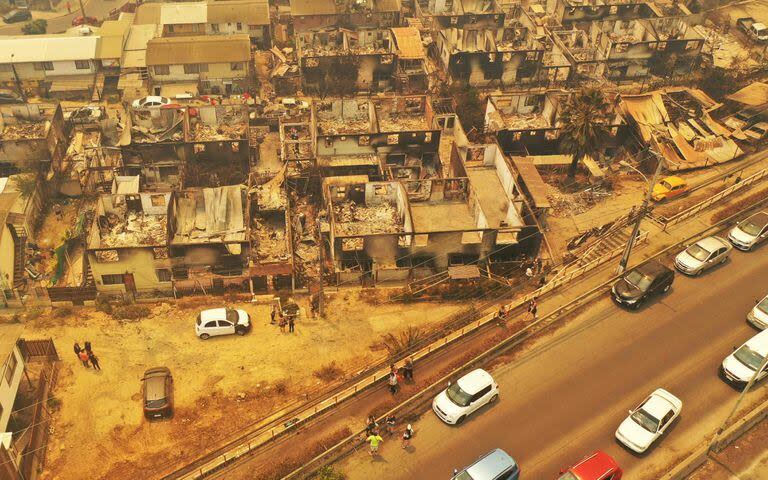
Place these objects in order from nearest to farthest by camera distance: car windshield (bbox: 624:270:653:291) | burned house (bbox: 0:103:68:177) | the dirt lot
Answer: the dirt lot, car windshield (bbox: 624:270:653:291), burned house (bbox: 0:103:68:177)

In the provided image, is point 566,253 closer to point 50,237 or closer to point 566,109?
point 566,109

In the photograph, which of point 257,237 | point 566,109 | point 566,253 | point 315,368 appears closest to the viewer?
point 315,368

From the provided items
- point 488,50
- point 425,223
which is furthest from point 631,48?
point 425,223

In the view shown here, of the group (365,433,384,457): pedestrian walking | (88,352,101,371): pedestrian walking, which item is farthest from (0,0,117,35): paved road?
(365,433,384,457): pedestrian walking

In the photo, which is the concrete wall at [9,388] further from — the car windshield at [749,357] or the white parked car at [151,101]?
the car windshield at [749,357]

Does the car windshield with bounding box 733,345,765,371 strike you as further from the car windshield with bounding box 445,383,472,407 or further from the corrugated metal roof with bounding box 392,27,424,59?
the corrugated metal roof with bounding box 392,27,424,59

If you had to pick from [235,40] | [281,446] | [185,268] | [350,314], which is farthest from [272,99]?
[281,446]
